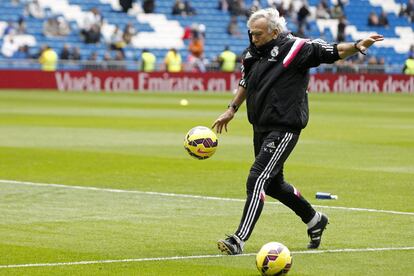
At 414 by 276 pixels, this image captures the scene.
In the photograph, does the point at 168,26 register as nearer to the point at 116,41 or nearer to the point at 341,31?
the point at 116,41

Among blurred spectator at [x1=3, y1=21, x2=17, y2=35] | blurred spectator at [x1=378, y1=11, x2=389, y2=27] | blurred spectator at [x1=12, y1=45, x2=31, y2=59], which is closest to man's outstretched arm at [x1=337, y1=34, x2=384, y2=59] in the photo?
blurred spectator at [x1=12, y1=45, x2=31, y2=59]

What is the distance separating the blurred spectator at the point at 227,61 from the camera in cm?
5269

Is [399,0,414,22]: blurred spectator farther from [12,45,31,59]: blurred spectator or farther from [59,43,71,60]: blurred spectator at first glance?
[12,45,31,59]: blurred spectator

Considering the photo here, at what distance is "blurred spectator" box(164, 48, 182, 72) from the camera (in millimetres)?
52269

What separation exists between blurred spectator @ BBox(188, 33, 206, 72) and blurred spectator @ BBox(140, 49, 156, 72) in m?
2.23

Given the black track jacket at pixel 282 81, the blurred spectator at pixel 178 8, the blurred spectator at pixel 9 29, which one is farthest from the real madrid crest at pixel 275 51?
the blurred spectator at pixel 178 8

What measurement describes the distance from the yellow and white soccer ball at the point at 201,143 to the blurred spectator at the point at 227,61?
4159cm

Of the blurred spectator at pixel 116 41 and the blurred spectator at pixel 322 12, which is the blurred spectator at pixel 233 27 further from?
the blurred spectator at pixel 116 41

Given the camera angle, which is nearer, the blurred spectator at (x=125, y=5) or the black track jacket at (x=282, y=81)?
the black track jacket at (x=282, y=81)

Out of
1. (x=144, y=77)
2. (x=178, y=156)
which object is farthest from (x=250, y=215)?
(x=144, y=77)

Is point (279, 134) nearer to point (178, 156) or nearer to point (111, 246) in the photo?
point (111, 246)

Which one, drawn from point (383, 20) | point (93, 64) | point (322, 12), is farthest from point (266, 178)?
point (383, 20)

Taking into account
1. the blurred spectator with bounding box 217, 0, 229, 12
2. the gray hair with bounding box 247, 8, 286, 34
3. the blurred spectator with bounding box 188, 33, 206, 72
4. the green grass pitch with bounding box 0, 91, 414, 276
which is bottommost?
the blurred spectator with bounding box 188, 33, 206, 72

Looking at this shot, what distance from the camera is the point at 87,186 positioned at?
1572 cm
